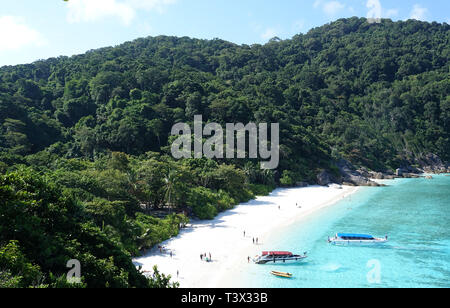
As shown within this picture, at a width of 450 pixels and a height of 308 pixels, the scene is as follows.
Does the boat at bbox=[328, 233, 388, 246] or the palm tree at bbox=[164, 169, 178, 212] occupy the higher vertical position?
the palm tree at bbox=[164, 169, 178, 212]

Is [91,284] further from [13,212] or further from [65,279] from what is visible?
[13,212]

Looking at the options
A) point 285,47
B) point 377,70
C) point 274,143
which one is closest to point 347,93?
point 377,70

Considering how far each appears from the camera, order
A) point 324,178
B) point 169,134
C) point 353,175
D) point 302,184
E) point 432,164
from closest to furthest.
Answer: point 302,184, point 324,178, point 169,134, point 353,175, point 432,164

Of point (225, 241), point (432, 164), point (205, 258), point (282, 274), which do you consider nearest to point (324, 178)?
point (225, 241)

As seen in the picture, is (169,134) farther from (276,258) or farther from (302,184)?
(276,258)

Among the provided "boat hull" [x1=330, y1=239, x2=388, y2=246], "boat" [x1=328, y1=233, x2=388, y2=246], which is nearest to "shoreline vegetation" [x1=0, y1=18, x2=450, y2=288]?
"boat" [x1=328, y1=233, x2=388, y2=246]

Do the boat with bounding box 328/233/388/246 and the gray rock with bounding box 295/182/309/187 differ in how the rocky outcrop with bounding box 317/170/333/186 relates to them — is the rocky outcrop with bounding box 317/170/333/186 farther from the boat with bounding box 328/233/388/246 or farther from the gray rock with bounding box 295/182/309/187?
the boat with bounding box 328/233/388/246

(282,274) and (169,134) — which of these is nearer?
(282,274)

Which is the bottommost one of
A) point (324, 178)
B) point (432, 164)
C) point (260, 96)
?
point (324, 178)
